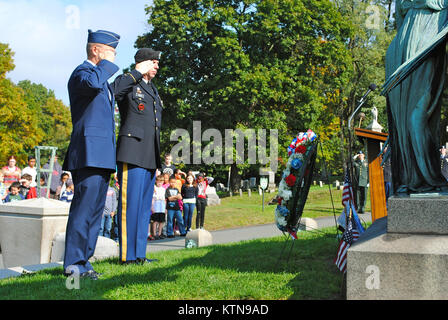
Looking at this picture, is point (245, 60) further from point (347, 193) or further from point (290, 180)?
point (347, 193)

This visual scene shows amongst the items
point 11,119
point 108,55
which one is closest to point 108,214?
point 108,55

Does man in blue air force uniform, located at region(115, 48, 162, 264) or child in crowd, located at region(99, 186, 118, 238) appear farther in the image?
child in crowd, located at region(99, 186, 118, 238)

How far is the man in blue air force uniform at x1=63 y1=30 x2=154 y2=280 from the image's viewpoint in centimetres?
525

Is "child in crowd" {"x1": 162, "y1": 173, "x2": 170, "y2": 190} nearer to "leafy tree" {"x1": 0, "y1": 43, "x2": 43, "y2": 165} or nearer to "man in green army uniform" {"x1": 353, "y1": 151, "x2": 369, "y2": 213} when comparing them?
"man in green army uniform" {"x1": 353, "y1": 151, "x2": 369, "y2": 213}

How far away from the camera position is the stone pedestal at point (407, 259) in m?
3.71

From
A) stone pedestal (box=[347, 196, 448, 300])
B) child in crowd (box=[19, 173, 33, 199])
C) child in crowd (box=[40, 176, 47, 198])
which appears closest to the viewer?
stone pedestal (box=[347, 196, 448, 300])

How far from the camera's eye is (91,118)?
212 inches

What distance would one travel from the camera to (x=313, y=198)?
2916 centimetres

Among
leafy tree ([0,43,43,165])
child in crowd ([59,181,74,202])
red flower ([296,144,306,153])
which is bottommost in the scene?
child in crowd ([59,181,74,202])

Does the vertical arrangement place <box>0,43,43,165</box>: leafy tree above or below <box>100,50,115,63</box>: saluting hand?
above

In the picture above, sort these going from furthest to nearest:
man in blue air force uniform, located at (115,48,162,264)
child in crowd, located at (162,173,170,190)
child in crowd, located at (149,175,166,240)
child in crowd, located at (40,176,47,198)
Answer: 1. child in crowd, located at (162,173,170,190)
2. child in crowd, located at (40,176,47,198)
3. child in crowd, located at (149,175,166,240)
4. man in blue air force uniform, located at (115,48,162,264)

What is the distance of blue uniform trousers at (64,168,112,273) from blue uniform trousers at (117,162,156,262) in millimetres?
776

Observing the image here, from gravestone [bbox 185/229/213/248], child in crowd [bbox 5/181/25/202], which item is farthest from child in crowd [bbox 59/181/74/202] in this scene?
gravestone [bbox 185/229/213/248]
